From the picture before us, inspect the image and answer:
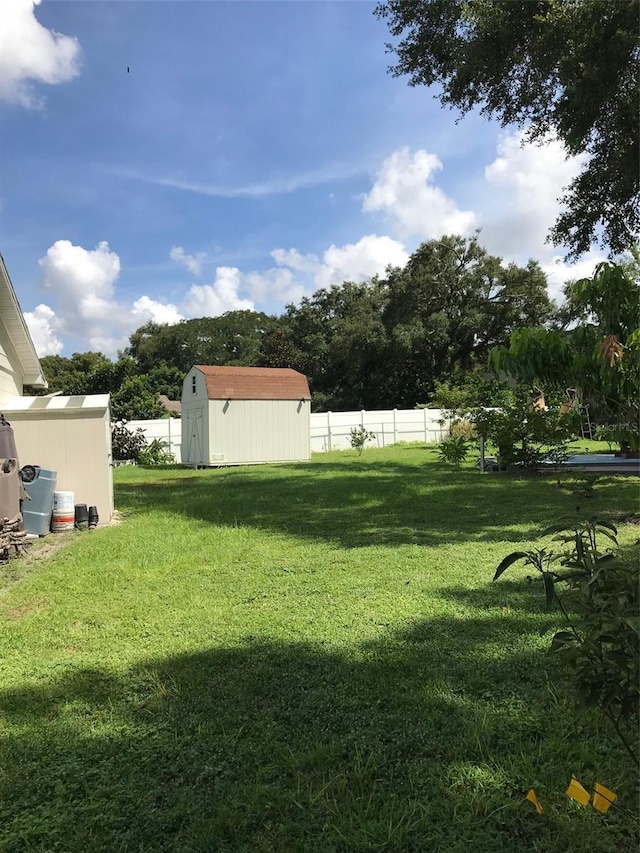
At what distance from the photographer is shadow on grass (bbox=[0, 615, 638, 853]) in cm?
194

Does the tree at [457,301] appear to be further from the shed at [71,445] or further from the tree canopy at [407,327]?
the shed at [71,445]

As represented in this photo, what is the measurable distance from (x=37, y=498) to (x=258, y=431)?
39.2ft

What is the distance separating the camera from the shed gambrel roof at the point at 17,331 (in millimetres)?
9123

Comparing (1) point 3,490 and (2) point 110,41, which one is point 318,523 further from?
(2) point 110,41

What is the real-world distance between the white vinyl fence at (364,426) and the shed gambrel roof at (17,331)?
9.93m

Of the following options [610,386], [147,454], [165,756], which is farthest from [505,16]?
[147,454]

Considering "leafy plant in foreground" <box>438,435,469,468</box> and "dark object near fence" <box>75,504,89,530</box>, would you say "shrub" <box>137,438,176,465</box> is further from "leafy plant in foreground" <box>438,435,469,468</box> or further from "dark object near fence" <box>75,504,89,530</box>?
"dark object near fence" <box>75,504,89,530</box>

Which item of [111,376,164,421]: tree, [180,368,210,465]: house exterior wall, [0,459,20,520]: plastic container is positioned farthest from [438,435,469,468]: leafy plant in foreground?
[111,376,164,421]: tree

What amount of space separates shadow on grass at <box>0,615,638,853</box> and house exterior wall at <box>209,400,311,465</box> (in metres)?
15.5

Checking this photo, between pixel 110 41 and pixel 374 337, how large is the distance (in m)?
30.1

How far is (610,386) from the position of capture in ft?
11.1

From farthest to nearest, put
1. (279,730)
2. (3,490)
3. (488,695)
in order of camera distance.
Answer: (3,490), (488,695), (279,730)

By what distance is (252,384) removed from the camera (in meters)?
19.6

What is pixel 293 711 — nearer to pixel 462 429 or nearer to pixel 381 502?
pixel 381 502
